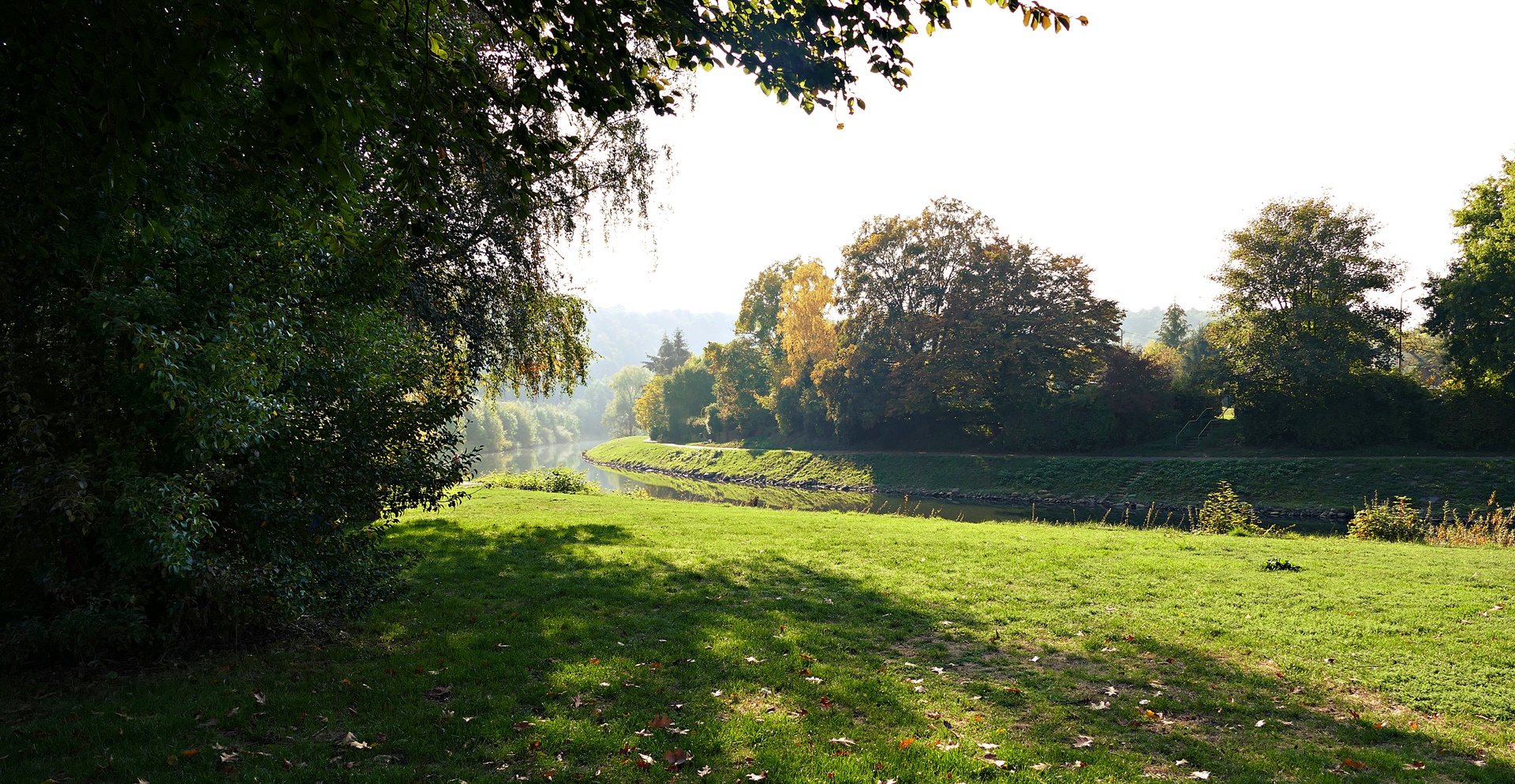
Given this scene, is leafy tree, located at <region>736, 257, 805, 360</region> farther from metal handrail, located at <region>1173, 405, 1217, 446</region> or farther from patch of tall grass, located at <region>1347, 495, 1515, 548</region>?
patch of tall grass, located at <region>1347, 495, 1515, 548</region>

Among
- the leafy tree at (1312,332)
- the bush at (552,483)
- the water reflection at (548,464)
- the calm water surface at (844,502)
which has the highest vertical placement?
the leafy tree at (1312,332)

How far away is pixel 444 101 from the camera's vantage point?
468cm

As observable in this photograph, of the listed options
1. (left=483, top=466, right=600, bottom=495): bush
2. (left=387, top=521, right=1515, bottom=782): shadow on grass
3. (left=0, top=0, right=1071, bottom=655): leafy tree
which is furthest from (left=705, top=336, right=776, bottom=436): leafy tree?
(left=0, top=0, right=1071, bottom=655): leafy tree

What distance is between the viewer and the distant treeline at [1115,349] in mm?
31078

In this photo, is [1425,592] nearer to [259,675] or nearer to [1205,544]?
[1205,544]

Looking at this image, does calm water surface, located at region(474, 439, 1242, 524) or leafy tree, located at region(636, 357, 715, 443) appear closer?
calm water surface, located at region(474, 439, 1242, 524)

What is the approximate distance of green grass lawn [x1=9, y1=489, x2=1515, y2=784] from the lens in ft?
14.1

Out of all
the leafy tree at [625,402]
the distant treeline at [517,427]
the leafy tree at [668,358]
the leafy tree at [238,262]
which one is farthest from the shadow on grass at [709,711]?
the leafy tree at [625,402]

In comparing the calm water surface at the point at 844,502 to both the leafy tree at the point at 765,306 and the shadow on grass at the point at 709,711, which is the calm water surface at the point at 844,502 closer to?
the shadow on grass at the point at 709,711

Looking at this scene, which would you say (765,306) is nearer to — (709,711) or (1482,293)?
(1482,293)

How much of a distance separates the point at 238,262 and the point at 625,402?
4957 inches

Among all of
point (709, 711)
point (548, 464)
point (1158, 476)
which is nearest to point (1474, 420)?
point (1158, 476)

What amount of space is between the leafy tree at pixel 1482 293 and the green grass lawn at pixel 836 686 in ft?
97.7

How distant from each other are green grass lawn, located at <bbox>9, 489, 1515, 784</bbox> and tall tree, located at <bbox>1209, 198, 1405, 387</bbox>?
2854cm
